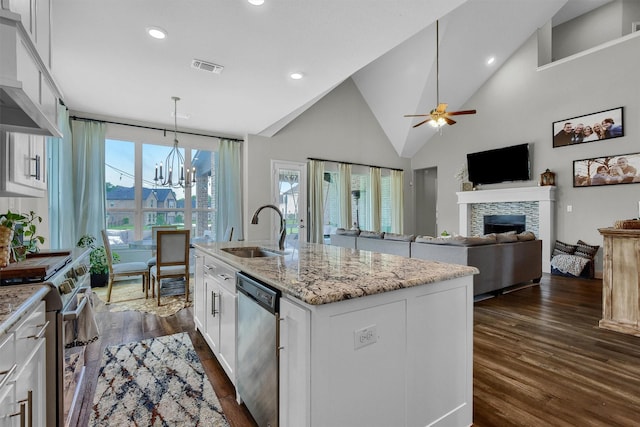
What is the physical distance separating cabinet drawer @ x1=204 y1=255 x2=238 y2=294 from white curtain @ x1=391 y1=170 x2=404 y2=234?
246 inches

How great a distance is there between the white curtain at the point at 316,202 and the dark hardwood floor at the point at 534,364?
3448 mm

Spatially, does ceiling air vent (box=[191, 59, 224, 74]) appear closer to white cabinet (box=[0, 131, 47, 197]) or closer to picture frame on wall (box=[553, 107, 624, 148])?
white cabinet (box=[0, 131, 47, 197])

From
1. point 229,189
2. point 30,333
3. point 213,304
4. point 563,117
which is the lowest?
point 213,304

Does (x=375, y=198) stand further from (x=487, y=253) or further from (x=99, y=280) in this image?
(x=99, y=280)

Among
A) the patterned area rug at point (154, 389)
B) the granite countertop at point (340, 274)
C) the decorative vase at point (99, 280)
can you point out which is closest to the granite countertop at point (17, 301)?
the granite countertop at point (340, 274)

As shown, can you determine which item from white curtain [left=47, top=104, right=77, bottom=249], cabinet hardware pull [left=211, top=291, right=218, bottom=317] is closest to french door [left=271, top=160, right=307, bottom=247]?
white curtain [left=47, top=104, right=77, bottom=249]

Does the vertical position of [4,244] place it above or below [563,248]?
above

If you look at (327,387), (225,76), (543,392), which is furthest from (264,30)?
(543,392)

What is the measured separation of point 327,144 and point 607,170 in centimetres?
513

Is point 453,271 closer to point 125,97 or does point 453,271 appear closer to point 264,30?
point 264,30

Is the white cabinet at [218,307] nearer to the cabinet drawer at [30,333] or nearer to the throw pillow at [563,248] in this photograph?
the cabinet drawer at [30,333]

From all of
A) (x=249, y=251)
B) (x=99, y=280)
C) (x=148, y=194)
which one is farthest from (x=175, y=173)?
(x=249, y=251)

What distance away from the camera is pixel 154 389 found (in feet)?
6.51

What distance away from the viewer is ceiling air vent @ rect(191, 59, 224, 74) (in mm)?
3338
